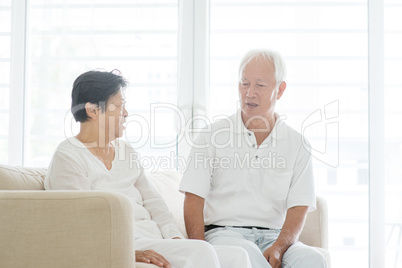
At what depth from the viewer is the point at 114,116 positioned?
6.94 feet

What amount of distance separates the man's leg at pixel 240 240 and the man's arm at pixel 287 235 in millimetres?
66

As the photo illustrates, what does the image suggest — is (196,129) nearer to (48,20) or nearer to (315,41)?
(315,41)

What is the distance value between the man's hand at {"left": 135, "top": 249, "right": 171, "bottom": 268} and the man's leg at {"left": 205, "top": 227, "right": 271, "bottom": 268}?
1.20ft

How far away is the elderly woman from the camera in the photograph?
1.86 m

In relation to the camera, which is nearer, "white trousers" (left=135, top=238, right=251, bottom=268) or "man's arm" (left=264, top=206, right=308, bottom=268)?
"white trousers" (left=135, top=238, right=251, bottom=268)

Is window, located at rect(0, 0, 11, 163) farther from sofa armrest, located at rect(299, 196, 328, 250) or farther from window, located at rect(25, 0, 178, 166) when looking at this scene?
sofa armrest, located at rect(299, 196, 328, 250)

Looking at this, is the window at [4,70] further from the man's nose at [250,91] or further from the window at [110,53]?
the man's nose at [250,91]

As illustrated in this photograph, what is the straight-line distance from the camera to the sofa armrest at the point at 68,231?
5.03ft

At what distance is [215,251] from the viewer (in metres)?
1.74

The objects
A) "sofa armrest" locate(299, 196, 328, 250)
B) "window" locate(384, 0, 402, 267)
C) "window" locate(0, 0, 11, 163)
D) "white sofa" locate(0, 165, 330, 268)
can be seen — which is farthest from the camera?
"window" locate(0, 0, 11, 163)

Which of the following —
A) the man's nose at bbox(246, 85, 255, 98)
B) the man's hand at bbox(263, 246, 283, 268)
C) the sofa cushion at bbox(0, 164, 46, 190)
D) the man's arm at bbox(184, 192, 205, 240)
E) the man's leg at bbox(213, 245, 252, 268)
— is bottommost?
the man's hand at bbox(263, 246, 283, 268)

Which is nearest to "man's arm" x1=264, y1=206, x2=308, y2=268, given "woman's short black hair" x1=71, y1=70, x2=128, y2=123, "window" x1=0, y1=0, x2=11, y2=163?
"woman's short black hair" x1=71, y1=70, x2=128, y2=123

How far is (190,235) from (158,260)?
436 millimetres

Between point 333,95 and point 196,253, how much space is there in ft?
7.15
